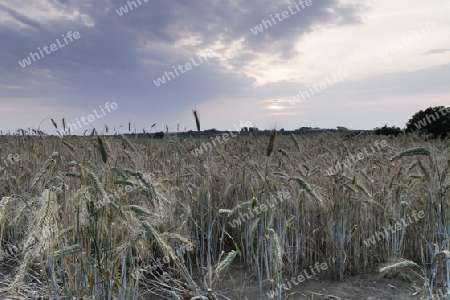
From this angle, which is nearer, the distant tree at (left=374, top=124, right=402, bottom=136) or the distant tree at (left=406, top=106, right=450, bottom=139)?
the distant tree at (left=406, top=106, right=450, bottom=139)

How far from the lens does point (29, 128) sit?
22.9ft

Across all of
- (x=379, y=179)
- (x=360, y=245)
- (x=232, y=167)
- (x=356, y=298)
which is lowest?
(x=356, y=298)

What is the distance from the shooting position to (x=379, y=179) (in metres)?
4.09

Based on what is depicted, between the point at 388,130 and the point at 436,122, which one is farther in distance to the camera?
the point at 388,130

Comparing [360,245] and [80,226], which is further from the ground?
[80,226]

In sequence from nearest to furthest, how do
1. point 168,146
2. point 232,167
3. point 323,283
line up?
point 323,283
point 232,167
point 168,146

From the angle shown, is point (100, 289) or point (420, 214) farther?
point (420, 214)

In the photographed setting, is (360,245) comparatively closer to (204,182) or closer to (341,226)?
(341,226)

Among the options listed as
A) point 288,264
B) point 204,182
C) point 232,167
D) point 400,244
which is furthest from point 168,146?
point 400,244

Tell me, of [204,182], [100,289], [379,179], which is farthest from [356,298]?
[100,289]

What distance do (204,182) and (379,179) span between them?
6.65 feet

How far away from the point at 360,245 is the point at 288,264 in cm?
86

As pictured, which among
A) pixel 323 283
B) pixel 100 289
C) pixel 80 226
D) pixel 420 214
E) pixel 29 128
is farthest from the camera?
pixel 29 128

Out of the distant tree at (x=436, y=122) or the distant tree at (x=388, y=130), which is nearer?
the distant tree at (x=436, y=122)
